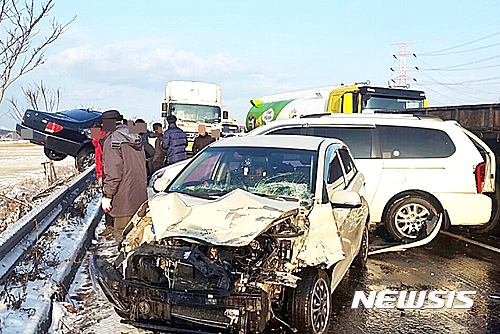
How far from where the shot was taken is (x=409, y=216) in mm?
7723

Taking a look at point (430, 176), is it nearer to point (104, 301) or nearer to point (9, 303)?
point (104, 301)

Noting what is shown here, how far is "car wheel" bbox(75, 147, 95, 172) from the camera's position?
48.5ft

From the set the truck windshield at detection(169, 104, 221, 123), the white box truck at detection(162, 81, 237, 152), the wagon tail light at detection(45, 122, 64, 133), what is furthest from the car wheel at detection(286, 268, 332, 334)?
the truck windshield at detection(169, 104, 221, 123)

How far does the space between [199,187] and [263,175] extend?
66cm

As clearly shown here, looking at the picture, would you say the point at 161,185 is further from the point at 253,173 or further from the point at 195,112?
the point at 195,112

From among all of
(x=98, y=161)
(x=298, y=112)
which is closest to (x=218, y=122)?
(x=298, y=112)

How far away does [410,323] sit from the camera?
15.9ft

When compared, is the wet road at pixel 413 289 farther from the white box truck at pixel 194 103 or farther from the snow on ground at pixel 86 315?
the white box truck at pixel 194 103

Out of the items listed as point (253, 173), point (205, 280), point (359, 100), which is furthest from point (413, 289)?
point (359, 100)

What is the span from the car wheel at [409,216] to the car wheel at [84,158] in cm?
983

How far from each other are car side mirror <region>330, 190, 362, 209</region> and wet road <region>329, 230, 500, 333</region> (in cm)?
107

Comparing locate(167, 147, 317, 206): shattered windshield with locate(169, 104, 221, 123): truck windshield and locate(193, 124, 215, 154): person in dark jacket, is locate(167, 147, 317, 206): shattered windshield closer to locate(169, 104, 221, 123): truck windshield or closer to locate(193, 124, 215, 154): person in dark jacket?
locate(193, 124, 215, 154): person in dark jacket

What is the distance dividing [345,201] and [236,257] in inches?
50.5

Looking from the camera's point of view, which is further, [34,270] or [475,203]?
[475,203]
